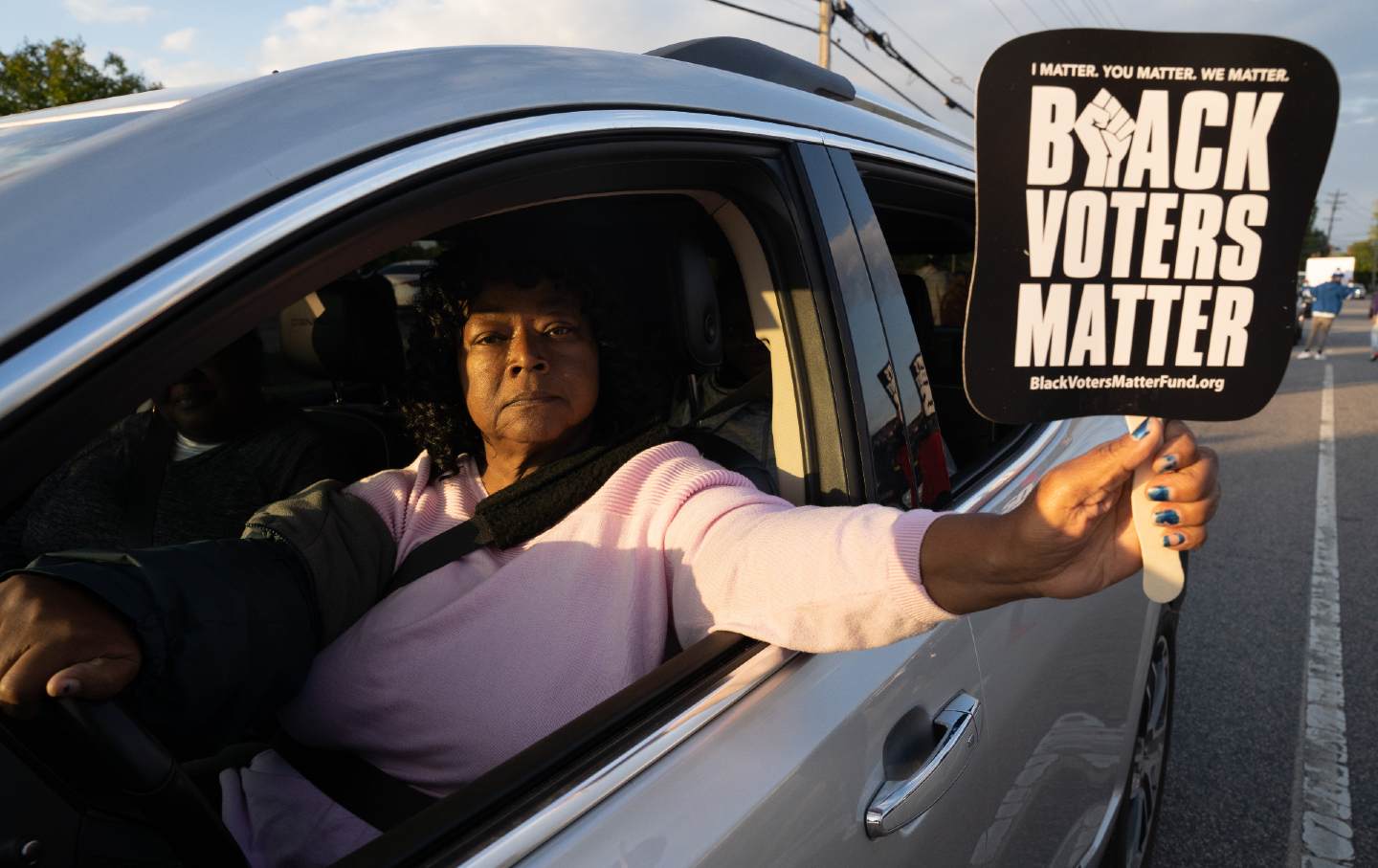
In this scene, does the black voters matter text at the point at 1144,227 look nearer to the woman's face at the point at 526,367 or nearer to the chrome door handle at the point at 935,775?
the chrome door handle at the point at 935,775

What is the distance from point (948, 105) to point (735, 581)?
17.7 metres

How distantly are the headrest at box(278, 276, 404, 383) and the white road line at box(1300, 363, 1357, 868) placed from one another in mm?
2727

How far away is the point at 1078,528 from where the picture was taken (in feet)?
3.49

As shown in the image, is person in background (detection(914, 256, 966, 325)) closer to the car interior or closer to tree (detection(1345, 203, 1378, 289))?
the car interior

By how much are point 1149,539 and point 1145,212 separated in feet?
1.12

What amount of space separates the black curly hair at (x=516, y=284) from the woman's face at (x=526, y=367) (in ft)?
0.10

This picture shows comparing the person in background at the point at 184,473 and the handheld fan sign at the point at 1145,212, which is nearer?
the handheld fan sign at the point at 1145,212

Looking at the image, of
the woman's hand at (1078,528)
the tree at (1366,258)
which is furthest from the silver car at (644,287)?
the tree at (1366,258)

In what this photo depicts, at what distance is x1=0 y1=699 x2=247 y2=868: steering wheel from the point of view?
1002 mm

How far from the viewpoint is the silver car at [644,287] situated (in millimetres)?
772

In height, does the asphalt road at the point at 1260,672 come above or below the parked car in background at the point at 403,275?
below

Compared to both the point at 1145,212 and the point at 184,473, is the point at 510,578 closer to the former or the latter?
the point at 1145,212

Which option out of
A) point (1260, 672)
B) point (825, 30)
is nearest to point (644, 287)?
point (1260, 672)

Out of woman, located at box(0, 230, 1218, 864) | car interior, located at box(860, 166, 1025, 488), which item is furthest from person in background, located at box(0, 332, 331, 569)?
car interior, located at box(860, 166, 1025, 488)
